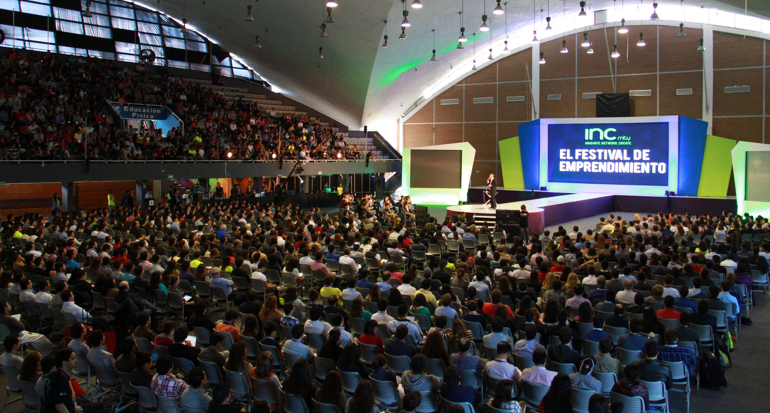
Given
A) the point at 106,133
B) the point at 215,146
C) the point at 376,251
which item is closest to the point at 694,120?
the point at 376,251

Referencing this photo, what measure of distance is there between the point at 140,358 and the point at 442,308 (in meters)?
3.30

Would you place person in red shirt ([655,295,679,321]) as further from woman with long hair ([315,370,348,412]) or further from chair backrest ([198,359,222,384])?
chair backrest ([198,359,222,384])

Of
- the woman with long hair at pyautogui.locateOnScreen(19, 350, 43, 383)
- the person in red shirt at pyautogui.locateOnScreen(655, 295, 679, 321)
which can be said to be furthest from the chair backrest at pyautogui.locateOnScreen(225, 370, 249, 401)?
the person in red shirt at pyautogui.locateOnScreen(655, 295, 679, 321)

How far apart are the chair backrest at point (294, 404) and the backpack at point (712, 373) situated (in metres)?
4.50

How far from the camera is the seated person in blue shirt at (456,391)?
456cm

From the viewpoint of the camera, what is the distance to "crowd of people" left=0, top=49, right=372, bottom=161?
1845 centimetres

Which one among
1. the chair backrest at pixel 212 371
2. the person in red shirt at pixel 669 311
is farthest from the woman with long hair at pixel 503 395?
the person in red shirt at pixel 669 311

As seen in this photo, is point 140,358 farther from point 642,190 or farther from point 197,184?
point 642,190

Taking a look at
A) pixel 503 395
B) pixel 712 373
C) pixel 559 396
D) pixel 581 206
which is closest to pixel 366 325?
pixel 503 395

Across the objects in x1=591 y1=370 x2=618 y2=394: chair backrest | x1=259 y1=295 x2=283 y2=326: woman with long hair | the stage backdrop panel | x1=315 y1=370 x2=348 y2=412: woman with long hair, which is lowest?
x1=591 y1=370 x2=618 y2=394: chair backrest

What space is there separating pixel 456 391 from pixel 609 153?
2225 centimetres

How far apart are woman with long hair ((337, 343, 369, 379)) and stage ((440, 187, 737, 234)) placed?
13.4 meters

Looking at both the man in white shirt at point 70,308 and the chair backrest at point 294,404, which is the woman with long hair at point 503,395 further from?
the man in white shirt at point 70,308

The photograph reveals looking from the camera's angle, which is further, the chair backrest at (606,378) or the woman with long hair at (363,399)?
the chair backrest at (606,378)
